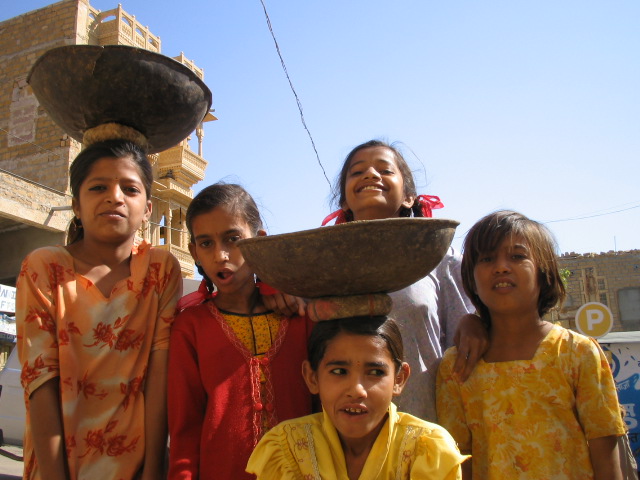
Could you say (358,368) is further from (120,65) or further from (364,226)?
(120,65)

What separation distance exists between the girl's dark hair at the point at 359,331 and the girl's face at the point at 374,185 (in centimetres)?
52

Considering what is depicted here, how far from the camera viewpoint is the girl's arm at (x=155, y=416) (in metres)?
1.89

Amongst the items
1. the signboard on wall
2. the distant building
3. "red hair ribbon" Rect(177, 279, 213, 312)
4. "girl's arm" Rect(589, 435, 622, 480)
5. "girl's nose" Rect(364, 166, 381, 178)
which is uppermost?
the distant building

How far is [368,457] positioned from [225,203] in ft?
3.31

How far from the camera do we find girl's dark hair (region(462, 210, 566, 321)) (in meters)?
2.07

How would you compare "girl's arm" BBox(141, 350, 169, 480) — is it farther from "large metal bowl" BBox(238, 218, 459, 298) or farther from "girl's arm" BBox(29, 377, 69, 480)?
"large metal bowl" BBox(238, 218, 459, 298)

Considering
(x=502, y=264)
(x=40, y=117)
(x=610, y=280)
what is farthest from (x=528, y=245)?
(x=610, y=280)

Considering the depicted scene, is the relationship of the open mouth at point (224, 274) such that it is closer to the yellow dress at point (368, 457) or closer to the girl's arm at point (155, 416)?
the girl's arm at point (155, 416)

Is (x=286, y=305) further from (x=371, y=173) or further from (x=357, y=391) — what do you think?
(x=371, y=173)

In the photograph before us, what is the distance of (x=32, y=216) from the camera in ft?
42.8

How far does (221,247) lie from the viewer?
1972 mm

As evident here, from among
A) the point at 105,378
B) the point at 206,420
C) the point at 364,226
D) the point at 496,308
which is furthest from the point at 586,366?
the point at 105,378

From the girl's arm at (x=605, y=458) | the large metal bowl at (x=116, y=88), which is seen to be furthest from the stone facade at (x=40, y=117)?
the girl's arm at (x=605, y=458)

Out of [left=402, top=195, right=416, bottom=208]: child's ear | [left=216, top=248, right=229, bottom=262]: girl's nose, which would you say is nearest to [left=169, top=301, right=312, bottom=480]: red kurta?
[left=216, top=248, right=229, bottom=262]: girl's nose
